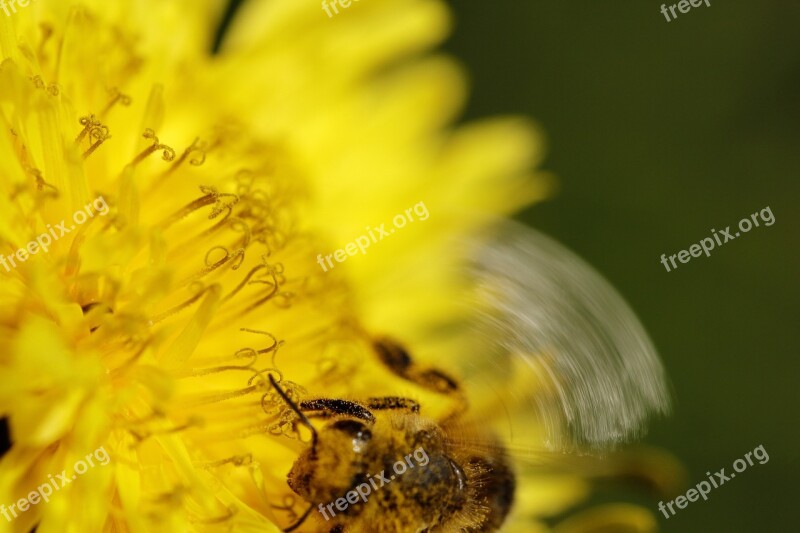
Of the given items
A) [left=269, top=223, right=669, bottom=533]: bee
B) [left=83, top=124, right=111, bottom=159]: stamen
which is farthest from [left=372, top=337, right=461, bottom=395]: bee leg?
[left=83, top=124, right=111, bottom=159]: stamen

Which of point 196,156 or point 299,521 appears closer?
point 299,521

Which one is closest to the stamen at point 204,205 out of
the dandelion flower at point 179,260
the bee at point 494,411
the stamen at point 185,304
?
the dandelion flower at point 179,260

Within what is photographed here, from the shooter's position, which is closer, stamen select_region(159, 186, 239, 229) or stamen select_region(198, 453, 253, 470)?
stamen select_region(198, 453, 253, 470)

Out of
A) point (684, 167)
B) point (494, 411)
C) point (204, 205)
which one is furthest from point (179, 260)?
point (684, 167)

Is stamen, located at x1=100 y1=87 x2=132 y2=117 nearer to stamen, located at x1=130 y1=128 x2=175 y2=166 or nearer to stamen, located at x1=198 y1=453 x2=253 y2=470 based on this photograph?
stamen, located at x1=130 y1=128 x2=175 y2=166

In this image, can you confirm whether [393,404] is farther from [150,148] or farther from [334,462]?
[150,148]

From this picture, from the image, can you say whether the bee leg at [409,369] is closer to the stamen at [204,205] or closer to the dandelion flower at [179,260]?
the dandelion flower at [179,260]

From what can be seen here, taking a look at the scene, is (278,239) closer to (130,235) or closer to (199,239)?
(199,239)
